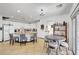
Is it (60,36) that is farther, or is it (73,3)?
(60,36)

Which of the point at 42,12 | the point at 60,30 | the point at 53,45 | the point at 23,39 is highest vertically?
the point at 42,12

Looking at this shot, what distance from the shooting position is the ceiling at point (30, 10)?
1979mm

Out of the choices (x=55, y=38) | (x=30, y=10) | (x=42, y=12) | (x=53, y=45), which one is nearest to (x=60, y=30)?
(x=55, y=38)

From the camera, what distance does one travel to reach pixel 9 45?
204 centimetres

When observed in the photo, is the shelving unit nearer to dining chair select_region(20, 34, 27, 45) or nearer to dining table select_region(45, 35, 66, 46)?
dining table select_region(45, 35, 66, 46)

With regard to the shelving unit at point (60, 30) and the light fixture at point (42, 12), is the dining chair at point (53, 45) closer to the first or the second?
the shelving unit at point (60, 30)

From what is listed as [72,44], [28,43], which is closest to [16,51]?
[28,43]

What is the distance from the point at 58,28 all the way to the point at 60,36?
17cm

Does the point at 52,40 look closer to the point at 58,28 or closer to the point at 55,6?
the point at 58,28

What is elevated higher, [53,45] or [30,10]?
[30,10]

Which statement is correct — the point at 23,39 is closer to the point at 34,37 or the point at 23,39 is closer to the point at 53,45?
the point at 34,37

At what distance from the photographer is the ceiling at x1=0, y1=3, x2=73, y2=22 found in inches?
77.9

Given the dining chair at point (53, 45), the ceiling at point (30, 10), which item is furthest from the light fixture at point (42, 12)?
the dining chair at point (53, 45)

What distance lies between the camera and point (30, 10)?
2.02m
